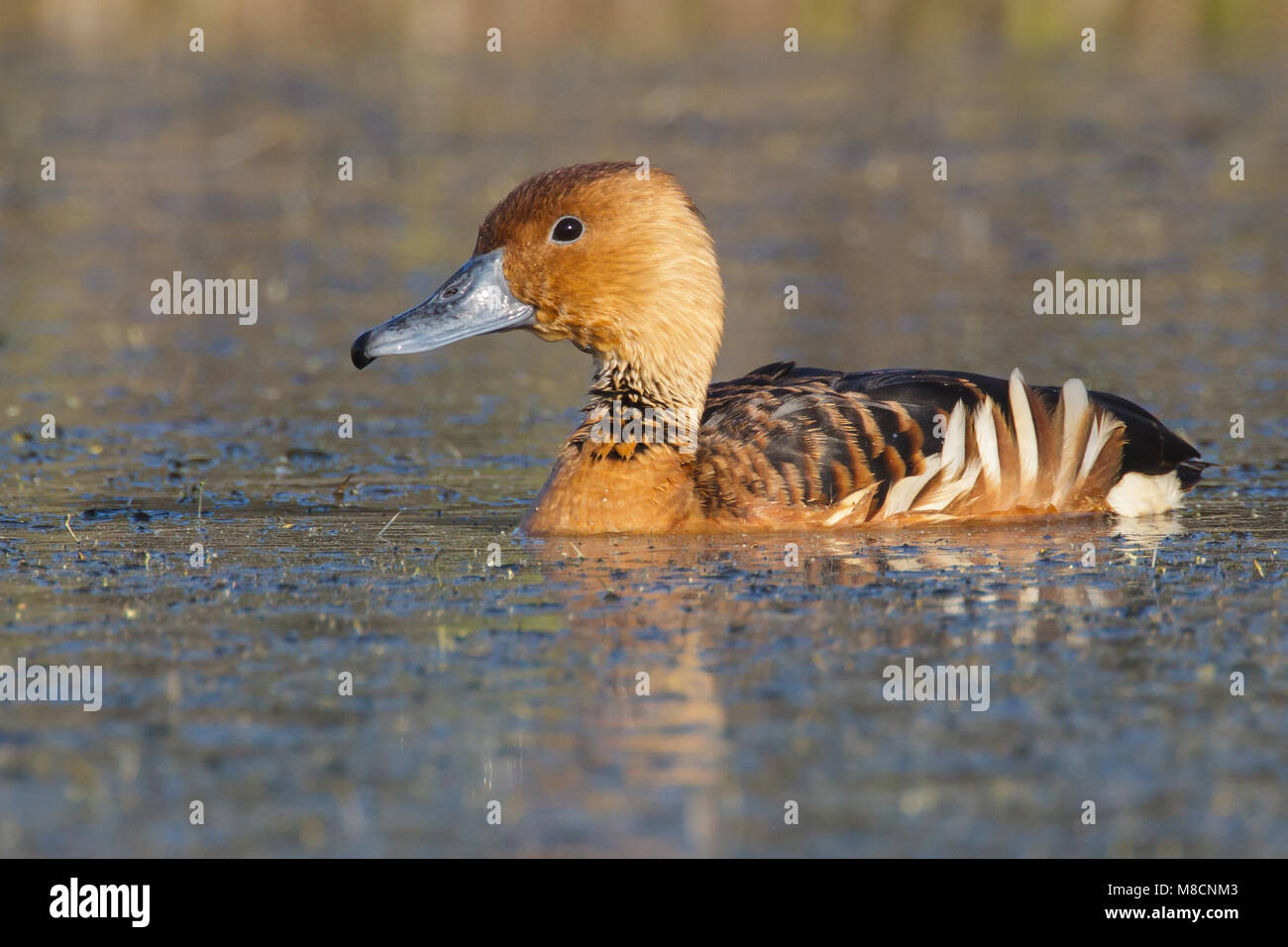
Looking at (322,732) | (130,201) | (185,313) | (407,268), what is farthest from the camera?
(130,201)

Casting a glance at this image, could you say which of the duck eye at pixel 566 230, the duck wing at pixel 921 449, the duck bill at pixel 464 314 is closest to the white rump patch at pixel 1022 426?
the duck wing at pixel 921 449

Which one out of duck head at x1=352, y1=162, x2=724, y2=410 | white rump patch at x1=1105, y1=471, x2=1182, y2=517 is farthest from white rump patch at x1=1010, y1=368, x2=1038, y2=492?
duck head at x1=352, y1=162, x2=724, y2=410

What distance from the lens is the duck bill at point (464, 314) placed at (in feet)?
29.8

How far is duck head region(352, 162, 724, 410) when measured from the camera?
904 cm

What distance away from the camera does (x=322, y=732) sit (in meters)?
6.01

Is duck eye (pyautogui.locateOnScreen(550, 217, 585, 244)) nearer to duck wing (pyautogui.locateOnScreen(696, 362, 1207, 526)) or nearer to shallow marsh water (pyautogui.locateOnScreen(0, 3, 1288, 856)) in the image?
duck wing (pyautogui.locateOnScreen(696, 362, 1207, 526))

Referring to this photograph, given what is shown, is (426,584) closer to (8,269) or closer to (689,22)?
(8,269)

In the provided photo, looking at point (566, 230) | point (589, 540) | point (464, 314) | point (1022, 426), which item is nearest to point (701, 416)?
point (589, 540)

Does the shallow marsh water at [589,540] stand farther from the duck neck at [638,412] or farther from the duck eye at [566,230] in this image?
the duck eye at [566,230]

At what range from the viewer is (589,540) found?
28.4ft
